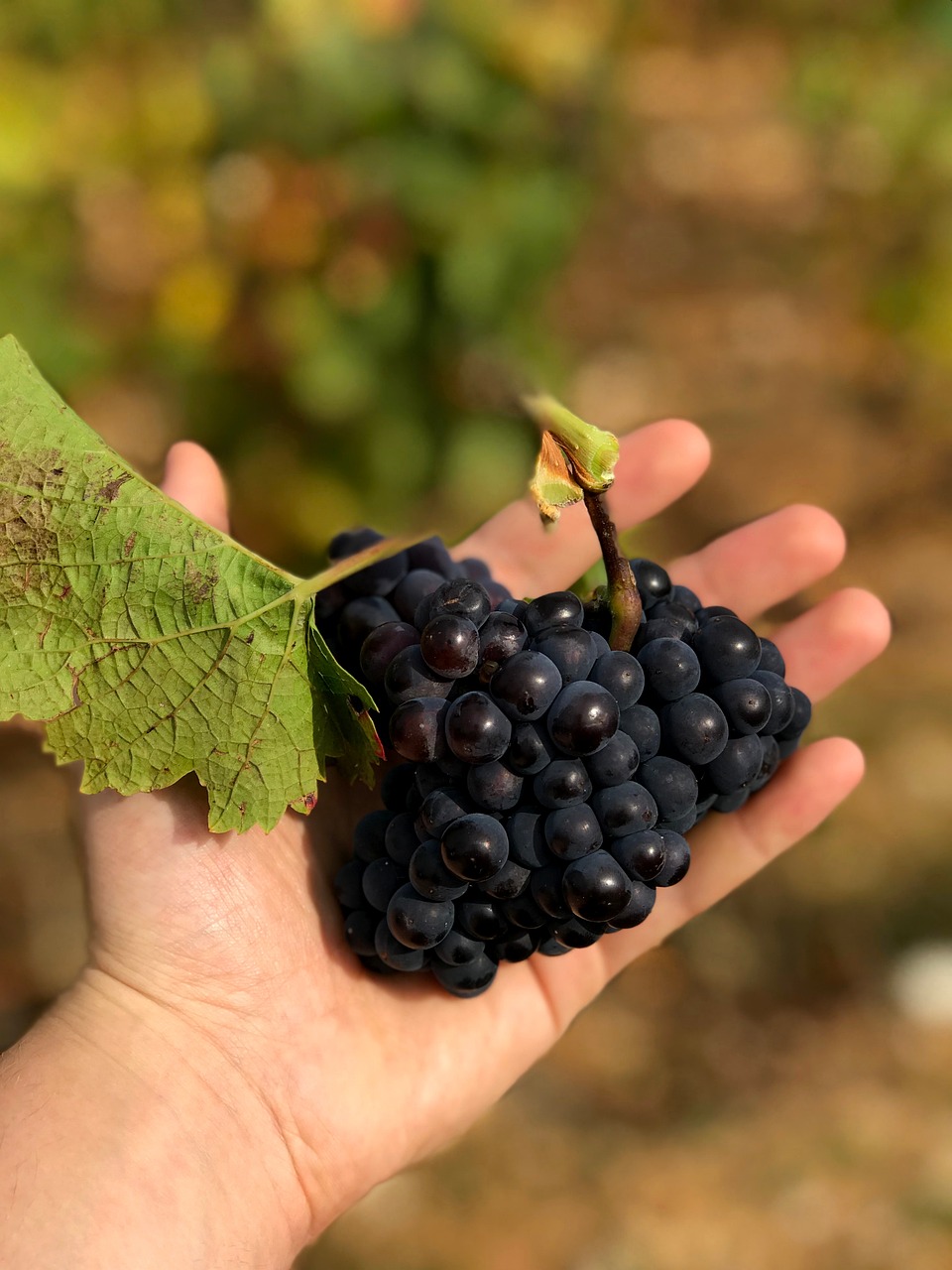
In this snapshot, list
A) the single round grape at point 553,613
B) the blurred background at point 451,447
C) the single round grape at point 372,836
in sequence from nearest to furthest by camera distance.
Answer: the single round grape at point 553,613, the single round grape at point 372,836, the blurred background at point 451,447

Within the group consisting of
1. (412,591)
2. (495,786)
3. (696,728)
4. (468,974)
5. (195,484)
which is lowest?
(468,974)

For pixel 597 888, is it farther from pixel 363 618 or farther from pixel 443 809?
pixel 363 618

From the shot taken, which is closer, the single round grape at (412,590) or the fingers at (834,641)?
the single round grape at (412,590)

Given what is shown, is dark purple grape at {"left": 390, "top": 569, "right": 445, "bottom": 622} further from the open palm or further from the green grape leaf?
the open palm

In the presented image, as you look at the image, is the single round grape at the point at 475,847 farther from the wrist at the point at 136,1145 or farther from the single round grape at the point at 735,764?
the wrist at the point at 136,1145

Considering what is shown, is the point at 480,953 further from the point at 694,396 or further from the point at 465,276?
the point at 694,396

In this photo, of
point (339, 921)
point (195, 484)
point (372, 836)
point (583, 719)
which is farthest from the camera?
point (195, 484)

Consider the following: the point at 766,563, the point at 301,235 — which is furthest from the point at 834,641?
the point at 301,235

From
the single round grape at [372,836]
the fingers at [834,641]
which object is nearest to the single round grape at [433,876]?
the single round grape at [372,836]
